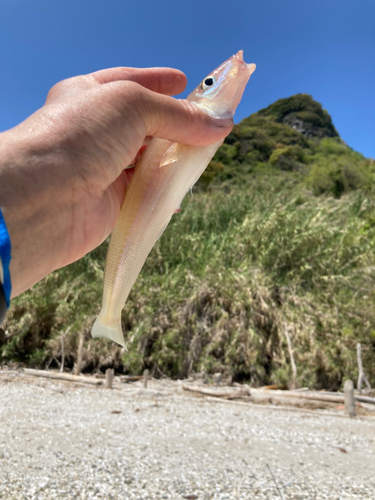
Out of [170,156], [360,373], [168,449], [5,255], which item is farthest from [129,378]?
[5,255]

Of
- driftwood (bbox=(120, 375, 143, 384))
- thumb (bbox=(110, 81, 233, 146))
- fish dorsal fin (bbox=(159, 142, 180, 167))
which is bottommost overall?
driftwood (bbox=(120, 375, 143, 384))

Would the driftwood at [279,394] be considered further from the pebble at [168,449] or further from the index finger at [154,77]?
the index finger at [154,77]

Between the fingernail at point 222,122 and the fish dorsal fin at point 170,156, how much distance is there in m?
0.13

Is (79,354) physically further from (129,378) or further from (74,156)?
(74,156)

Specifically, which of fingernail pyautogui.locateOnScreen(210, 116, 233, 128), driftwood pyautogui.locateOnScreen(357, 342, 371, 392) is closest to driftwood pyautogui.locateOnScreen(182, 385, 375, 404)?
driftwood pyautogui.locateOnScreen(357, 342, 371, 392)

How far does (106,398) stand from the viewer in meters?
7.98

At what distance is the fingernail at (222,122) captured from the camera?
120cm

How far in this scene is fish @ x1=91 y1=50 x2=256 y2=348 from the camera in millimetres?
1185

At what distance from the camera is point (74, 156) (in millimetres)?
971

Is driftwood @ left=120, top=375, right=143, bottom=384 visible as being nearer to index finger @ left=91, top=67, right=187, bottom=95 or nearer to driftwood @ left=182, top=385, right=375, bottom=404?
driftwood @ left=182, top=385, right=375, bottom=404

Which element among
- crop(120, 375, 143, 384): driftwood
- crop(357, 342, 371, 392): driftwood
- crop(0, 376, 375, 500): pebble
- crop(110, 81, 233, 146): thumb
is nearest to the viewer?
crop(110, 81, 233, 146): thumb

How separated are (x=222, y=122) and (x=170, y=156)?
0.64 ft

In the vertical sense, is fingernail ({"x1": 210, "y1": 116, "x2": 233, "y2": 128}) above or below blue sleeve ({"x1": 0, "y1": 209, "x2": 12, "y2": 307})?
above

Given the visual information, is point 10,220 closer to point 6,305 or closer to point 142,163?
point 6,305
